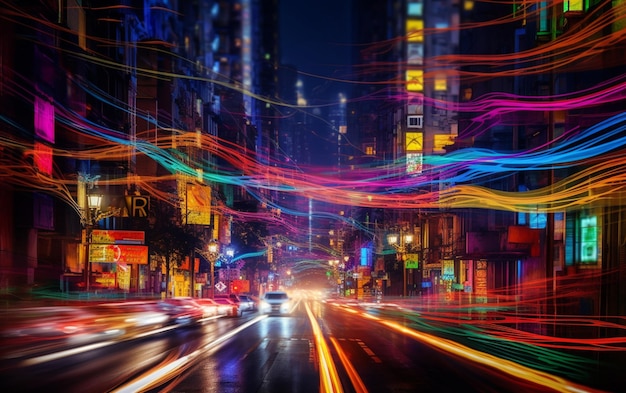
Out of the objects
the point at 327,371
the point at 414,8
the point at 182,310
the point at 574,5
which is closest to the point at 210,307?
the point at 182,310

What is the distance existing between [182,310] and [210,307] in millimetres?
7549

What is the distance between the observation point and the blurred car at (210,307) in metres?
41.6

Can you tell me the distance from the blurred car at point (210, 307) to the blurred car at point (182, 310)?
1.62 ft

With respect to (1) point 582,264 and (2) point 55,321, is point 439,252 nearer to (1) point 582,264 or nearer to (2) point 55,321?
(1) point 582,264

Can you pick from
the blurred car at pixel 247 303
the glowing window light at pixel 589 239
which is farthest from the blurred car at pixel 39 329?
the blurred car at pixel 247 303

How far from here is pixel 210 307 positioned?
4300cm

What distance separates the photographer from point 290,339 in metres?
25.0

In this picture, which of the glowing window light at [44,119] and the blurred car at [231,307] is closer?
the glowing window light at [44,119]

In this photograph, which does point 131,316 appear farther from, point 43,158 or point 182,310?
point 43,158

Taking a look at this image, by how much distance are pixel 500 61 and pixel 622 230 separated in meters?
22.4

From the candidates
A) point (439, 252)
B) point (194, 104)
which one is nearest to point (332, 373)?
point (439, 252)

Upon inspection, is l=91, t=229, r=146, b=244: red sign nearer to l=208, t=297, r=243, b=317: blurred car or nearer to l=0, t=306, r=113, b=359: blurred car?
l=208, t=297, r=243, b=317: blurred car

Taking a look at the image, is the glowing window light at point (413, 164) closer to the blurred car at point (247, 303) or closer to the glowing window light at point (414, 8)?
the blurred car at point (247, 303)

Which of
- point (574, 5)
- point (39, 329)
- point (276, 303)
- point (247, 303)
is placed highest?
point (574, 5)
